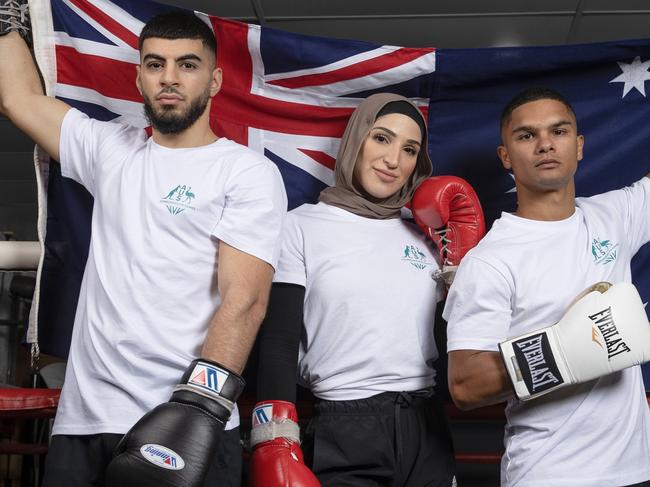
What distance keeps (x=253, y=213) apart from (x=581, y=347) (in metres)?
0.76

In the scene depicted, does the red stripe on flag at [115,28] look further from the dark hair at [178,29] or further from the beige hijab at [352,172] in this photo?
the beige hijab at [352,172]

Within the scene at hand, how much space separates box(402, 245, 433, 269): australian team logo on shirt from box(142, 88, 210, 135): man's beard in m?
0.63

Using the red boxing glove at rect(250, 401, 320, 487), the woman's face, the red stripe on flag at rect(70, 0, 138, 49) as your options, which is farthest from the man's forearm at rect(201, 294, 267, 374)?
the red stripe on flag at rect(70, 0, 138, 49)

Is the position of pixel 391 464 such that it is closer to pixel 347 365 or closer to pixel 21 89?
pixel 347 365

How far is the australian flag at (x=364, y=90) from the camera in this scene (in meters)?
2.27

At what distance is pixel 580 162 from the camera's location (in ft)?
7.61

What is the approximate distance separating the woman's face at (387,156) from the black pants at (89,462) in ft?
2.53

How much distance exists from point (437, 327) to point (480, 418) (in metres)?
0.31

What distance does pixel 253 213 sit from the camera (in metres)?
1.76

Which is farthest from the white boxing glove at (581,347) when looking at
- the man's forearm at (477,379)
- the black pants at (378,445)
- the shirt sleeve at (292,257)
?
the shirt sleeve at (292,257)

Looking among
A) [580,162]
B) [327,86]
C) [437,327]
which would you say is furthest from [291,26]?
[437,327]

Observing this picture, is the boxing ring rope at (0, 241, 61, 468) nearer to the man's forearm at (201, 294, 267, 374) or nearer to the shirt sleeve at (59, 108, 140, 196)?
the shirt sleeve at (59, 108, 140, 196)

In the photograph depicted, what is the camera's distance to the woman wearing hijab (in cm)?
179

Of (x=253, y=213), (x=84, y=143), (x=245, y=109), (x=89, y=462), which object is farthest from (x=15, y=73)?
(x=89, y=462)
